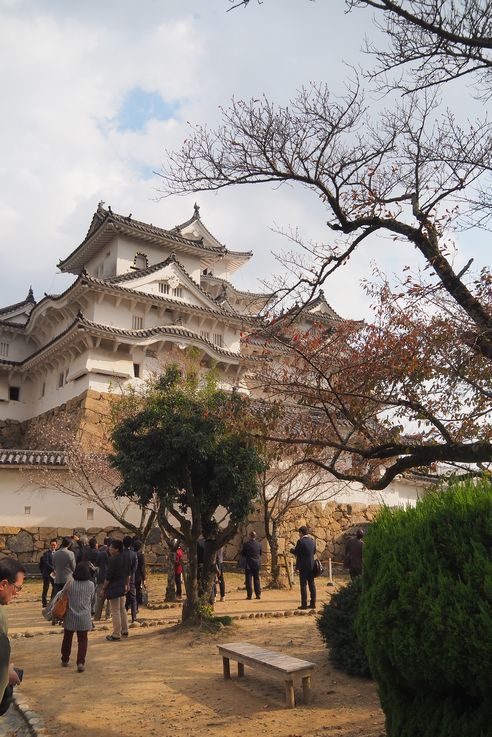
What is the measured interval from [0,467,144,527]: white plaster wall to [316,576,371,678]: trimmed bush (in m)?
15.2

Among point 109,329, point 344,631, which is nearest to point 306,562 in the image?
point 344,631

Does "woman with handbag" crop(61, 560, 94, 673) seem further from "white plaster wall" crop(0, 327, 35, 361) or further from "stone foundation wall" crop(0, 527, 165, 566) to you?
"white plaster wall" crop(0, 327, 35, 361)

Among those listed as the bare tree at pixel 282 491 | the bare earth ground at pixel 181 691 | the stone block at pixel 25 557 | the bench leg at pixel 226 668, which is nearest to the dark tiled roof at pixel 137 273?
the bare tree at pixel 282 491

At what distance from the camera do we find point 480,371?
824 centimetres

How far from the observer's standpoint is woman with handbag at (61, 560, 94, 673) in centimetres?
843

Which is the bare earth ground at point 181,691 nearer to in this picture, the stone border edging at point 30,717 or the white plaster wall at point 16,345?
the stone border edging at point 30,717

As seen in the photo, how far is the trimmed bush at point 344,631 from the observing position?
25.6 feet

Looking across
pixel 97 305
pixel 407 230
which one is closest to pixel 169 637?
pixel 407 230

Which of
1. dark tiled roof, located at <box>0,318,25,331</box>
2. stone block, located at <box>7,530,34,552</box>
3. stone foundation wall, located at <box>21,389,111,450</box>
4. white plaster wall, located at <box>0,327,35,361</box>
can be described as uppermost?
dark tiled roof, located at <box>0,318,25,331</box>

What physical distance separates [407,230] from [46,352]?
79.4 feet

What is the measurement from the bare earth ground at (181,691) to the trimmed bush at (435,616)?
74.9 inches

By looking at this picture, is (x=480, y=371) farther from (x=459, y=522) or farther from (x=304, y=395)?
(x=459, y=522)

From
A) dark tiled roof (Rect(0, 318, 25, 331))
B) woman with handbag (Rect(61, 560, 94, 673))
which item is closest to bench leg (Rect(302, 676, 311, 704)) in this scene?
woman with handbag (Rect(61, 560, 94, 673))

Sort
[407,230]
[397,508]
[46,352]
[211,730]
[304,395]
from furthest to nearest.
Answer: [46,352]
[304,395]
[407,230]
[211,730]
[397,508]
